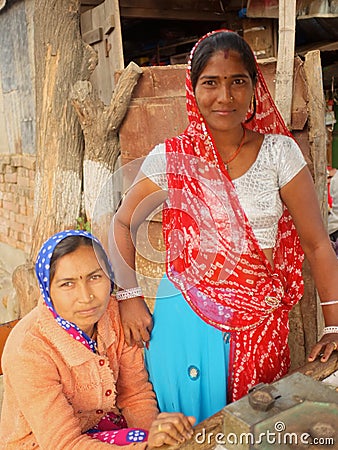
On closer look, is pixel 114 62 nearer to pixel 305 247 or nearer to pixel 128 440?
pixel 305 247

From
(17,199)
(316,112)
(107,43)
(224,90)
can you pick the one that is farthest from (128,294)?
(17,199)

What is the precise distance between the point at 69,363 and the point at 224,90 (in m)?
1.00

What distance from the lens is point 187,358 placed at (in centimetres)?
170

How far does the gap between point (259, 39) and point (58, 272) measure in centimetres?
472

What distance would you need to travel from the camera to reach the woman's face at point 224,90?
156 cm

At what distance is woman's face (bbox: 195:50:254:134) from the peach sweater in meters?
0.77

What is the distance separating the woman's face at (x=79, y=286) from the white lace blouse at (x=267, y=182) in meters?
0.41

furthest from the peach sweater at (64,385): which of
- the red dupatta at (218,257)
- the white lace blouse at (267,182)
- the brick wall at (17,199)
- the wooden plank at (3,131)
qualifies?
the wooden plank at (3,131)

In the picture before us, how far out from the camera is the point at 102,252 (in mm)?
1704

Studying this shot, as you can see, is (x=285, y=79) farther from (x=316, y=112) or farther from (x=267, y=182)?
(x=267, y=182)

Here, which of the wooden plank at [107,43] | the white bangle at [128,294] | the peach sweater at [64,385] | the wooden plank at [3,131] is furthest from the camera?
the wooden plank at [3,131]

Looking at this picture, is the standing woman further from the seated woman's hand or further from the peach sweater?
the seated woman's hand

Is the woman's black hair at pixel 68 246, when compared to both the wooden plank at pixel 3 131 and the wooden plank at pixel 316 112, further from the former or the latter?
the wooden plank at pixel 3 131

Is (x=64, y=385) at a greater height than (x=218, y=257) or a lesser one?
lesser
